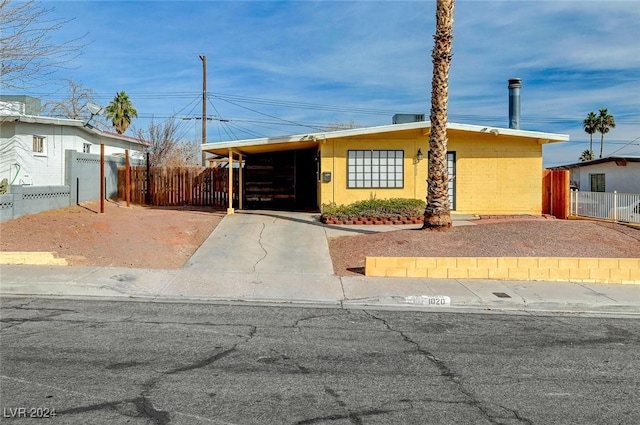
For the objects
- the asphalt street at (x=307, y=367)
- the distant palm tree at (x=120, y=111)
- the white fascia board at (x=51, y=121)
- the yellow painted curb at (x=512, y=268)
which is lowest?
the asphalt street at (x=307, y=367)

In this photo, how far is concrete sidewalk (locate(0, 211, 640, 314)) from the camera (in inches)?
356

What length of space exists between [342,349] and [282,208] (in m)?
15.9

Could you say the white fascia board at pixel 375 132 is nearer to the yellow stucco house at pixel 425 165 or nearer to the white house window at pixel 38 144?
the yellow stucco house at pixel 425 165

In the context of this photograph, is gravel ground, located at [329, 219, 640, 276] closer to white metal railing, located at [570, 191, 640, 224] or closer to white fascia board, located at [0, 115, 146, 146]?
white metal railing, located at [570, 191, 640, 224]

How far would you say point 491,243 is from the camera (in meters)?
13.0

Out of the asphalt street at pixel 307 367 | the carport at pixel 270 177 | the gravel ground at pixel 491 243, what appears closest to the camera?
the asphalt street at pixel 307 367

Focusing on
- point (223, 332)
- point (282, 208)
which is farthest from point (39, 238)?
point (282, 208)

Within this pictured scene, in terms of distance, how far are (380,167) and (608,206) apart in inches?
316

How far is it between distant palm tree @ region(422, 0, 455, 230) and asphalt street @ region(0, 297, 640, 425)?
6163mm

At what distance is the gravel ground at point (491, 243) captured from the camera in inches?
486

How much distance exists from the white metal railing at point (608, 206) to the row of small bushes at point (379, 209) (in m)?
6.49

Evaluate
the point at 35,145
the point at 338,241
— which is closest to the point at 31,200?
the point at 35,145

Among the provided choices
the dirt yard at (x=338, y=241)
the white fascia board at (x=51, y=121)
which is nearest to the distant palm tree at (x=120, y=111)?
the white fascia board at (x=51, y=121)

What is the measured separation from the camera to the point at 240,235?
14.9 meters
